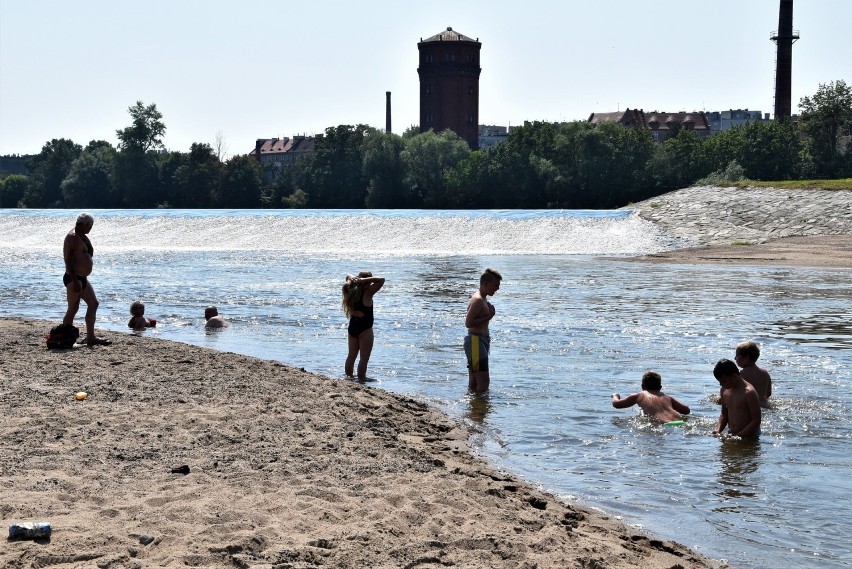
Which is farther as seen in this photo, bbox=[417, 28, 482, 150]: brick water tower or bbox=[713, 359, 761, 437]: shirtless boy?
bbox=[417, 28, 482, 150]: brick water tower

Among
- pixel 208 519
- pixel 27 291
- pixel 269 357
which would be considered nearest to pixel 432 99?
pixel 27 291

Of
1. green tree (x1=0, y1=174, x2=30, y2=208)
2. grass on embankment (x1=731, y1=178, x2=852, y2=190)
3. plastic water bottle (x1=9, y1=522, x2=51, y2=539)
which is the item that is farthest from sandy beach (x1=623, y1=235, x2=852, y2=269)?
green tree (x1=0, y1=174, x2=30, y2=208)

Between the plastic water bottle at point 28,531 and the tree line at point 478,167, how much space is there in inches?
2717

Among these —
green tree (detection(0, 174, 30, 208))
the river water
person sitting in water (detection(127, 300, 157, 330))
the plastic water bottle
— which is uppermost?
green tree (detection(0, 174, 30, 208))

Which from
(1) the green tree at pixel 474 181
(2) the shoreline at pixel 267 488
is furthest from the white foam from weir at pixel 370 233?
(2) the shoreline at pixel 267 488

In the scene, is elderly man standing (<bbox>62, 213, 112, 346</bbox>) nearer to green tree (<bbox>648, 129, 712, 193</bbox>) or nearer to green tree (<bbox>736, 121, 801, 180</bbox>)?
green tree (<bbox>648, 129, 712, 193</bbox>)

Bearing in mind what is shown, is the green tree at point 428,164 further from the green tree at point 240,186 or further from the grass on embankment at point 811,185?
the grass on embankment at point 811,185

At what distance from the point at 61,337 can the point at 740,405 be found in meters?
8.23

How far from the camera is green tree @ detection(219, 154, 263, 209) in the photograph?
10381cm

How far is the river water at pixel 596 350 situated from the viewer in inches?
281

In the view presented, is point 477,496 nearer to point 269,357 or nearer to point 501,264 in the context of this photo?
point 269,357

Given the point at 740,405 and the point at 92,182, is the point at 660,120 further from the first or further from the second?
the point at 740,405

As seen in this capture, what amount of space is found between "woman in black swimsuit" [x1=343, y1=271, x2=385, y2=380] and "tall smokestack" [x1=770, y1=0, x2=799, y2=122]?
80.4m

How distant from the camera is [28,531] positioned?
17.2ft
